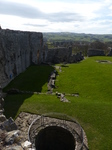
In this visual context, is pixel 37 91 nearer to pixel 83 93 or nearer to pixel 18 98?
pixel 18 98

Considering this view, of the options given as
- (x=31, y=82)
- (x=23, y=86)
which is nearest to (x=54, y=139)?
(x=23, y=86)

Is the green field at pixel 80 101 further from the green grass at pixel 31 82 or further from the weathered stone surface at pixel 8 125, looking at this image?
the weathered stone surface at pixel 8 125

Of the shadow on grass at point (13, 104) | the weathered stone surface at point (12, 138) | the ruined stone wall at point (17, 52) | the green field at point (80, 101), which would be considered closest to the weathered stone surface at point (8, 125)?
the weathered stone surface at point (12, 138)

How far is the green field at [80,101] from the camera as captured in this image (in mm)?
12039

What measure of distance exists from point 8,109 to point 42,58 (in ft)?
91.9

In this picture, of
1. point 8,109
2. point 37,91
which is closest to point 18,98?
point 8,109

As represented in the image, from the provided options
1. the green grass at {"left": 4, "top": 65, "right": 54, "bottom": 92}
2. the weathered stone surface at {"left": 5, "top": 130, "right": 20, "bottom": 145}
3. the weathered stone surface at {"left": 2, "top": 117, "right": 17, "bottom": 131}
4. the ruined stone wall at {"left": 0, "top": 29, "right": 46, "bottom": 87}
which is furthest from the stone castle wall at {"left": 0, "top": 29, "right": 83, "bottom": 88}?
the weathered stone surface at {"left": 5, "top": 130, "right": 20, "bottom": 145}

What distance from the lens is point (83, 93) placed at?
20.6 metres

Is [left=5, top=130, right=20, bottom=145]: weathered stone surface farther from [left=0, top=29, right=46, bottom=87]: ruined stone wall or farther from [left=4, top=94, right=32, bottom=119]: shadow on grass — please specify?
[left=0, top=29, right=46, bottom=87]: ruined stone wall

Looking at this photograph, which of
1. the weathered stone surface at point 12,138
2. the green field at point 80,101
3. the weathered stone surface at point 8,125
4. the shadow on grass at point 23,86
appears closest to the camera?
the weathered stone surface at point 12,138

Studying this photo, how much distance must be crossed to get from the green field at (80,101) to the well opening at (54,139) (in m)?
1.55

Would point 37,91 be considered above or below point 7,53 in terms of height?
below

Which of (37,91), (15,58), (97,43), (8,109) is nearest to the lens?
(8,109)

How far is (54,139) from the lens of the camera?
13164mm
